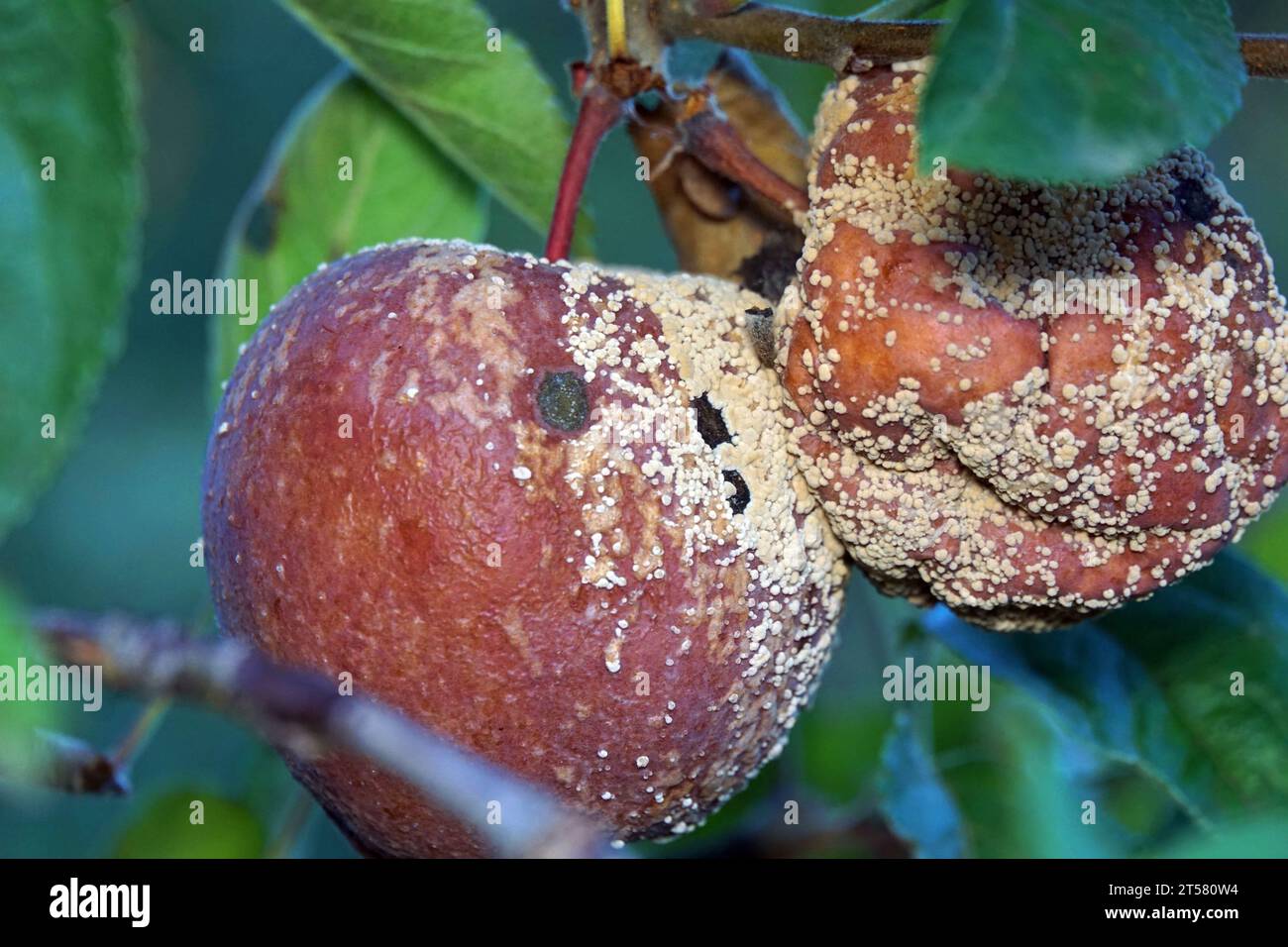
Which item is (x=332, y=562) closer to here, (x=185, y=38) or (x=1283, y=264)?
(x=185, y=38)

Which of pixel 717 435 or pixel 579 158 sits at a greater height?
pixel 579 158

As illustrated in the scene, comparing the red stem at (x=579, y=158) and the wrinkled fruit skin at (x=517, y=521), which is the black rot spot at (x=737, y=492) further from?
the red stem at (x=579, y=158)

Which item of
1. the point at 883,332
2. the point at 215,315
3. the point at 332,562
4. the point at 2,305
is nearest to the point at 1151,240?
the point at 883,332

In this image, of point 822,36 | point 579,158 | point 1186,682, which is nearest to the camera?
point 822,36

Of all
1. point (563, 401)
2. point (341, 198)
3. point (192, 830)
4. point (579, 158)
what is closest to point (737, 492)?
point (563, 401)

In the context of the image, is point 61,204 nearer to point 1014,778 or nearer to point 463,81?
point 463,81

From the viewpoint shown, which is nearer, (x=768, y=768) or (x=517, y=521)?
(x=517, y=521)
